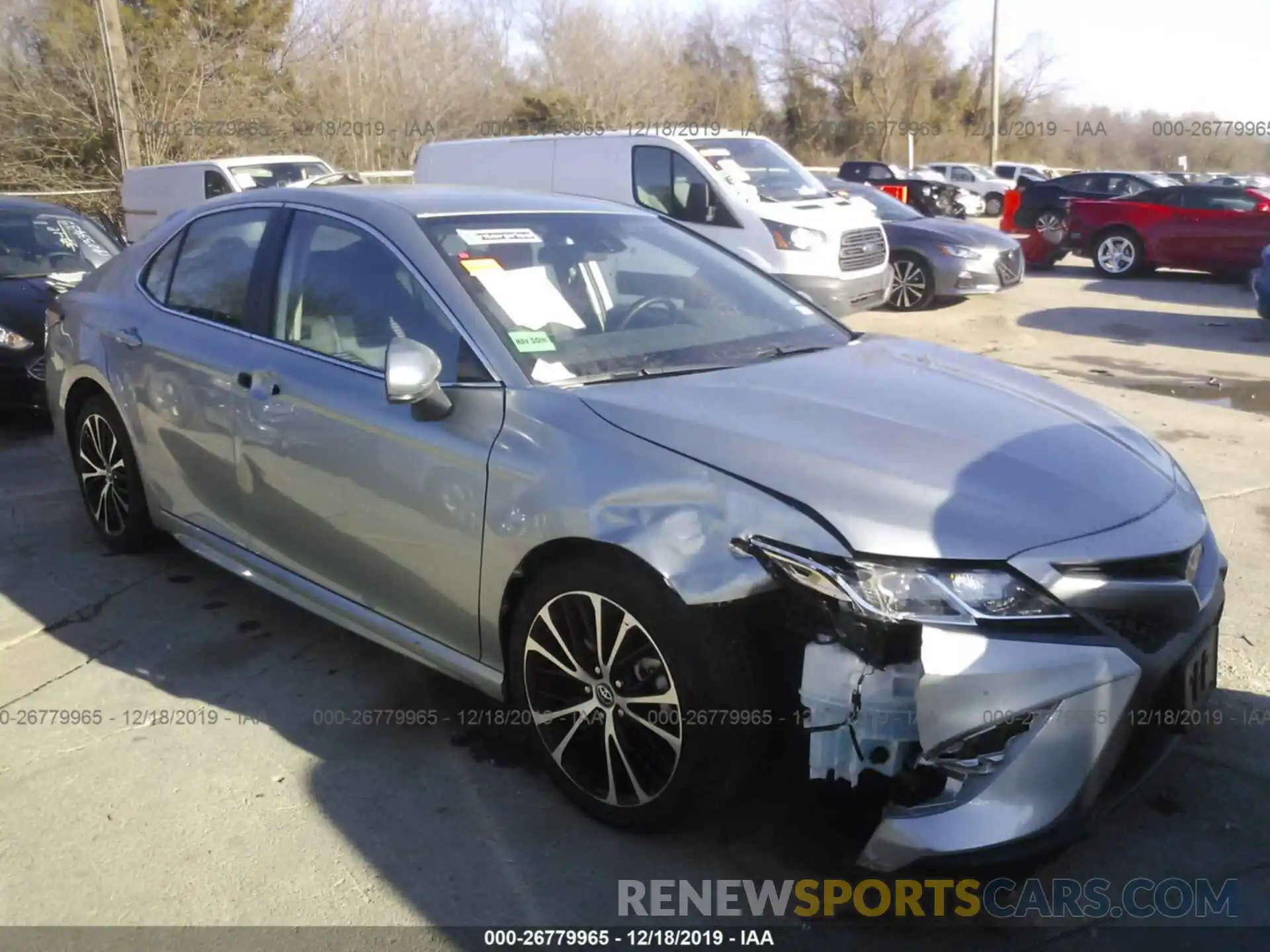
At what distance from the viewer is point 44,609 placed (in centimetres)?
471

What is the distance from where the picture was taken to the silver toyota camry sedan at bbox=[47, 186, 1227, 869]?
97.9 inches

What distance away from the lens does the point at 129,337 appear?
4.63 metres

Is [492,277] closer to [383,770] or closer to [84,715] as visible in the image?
[383,770]

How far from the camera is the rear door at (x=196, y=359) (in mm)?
4090

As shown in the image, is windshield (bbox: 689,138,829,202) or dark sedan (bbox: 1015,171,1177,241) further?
dark sedan (bbox: 1015,171,1177,241)

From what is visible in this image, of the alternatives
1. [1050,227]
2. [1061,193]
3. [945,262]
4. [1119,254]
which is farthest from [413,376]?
[1061,193]

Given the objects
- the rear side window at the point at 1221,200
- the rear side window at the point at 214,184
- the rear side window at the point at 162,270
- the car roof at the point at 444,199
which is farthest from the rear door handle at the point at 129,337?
the rear side window at the point at 1221,200

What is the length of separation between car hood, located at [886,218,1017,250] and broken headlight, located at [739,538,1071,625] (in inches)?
420

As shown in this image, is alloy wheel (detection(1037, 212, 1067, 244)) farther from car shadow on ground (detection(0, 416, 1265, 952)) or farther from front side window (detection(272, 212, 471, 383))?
front side window (detection(272, 212, 471, 383))

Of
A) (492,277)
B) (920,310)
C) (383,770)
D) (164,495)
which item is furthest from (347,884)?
(920,310)

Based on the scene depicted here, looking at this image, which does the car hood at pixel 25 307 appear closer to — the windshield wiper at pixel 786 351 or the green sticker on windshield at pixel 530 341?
the green sticker on windshield at pixel 530 341

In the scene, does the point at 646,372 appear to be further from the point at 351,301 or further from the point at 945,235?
the point at 945,235

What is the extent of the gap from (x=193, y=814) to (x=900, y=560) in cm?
211

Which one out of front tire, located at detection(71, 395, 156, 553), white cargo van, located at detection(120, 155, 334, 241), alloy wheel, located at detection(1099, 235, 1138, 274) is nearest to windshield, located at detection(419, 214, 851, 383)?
front tire, located at detection(71, 395, 156, 553)
